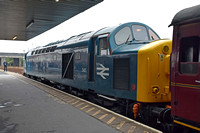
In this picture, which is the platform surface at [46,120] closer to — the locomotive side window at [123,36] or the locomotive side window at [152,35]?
the locomotive side window at [123,36]

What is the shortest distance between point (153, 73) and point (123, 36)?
2301 mm

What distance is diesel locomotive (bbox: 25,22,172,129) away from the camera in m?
6.48

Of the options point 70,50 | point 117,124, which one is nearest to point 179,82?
point 117,124

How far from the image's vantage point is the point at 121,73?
7.44 m

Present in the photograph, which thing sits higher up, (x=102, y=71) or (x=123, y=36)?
(x=123, y=36)

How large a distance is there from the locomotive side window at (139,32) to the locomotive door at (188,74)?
122 inches

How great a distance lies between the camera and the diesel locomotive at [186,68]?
455cm

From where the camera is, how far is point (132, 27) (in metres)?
8.20

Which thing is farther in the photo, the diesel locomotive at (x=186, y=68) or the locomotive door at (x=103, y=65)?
the locomotive door at (x=103, y=65)

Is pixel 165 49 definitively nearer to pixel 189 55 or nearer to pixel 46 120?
pixel 189 55

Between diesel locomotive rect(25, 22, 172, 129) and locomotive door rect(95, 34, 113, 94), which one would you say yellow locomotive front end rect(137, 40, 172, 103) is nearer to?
diesel locomotive rect(25, 22, 172, 129)

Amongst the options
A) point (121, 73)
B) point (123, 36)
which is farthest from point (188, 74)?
point (123, 36)

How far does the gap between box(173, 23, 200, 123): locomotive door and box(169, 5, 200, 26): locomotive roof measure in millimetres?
152

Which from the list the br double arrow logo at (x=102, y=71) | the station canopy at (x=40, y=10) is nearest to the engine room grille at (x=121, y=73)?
the br double arrow logo at (x=102, y=71)
